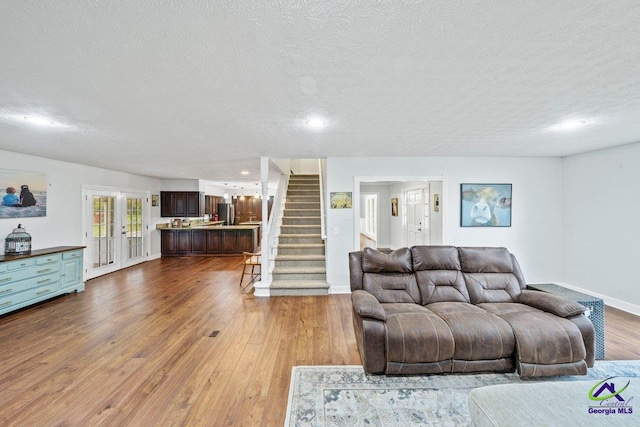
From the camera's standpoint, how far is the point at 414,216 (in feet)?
24.4

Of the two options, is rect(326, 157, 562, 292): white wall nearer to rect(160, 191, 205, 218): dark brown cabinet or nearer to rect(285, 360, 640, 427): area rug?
rect(285, 360, 640, 427): area rug

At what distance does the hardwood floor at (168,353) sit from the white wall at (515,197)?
1498mm

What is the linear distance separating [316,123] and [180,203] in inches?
279

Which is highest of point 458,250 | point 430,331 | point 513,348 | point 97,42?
point 97,42

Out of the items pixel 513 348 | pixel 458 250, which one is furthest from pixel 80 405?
pixel 458 250

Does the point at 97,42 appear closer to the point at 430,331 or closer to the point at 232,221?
the point at 430,331

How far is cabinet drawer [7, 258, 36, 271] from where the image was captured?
3.89 meters

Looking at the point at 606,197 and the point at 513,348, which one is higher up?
the point at 606,197

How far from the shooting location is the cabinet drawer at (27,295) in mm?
3797

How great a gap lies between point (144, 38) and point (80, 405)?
2.65 metres

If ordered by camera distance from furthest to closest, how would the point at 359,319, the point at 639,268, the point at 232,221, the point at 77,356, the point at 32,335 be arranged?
the point at 232,221
the point at 639,268
the point at 32,335
the point at 77,356
the point at 359,319

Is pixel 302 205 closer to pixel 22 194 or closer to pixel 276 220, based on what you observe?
pixel 276 220

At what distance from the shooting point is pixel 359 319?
100 inches

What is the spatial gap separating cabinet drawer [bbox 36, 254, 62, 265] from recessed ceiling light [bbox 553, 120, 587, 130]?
7314mm
